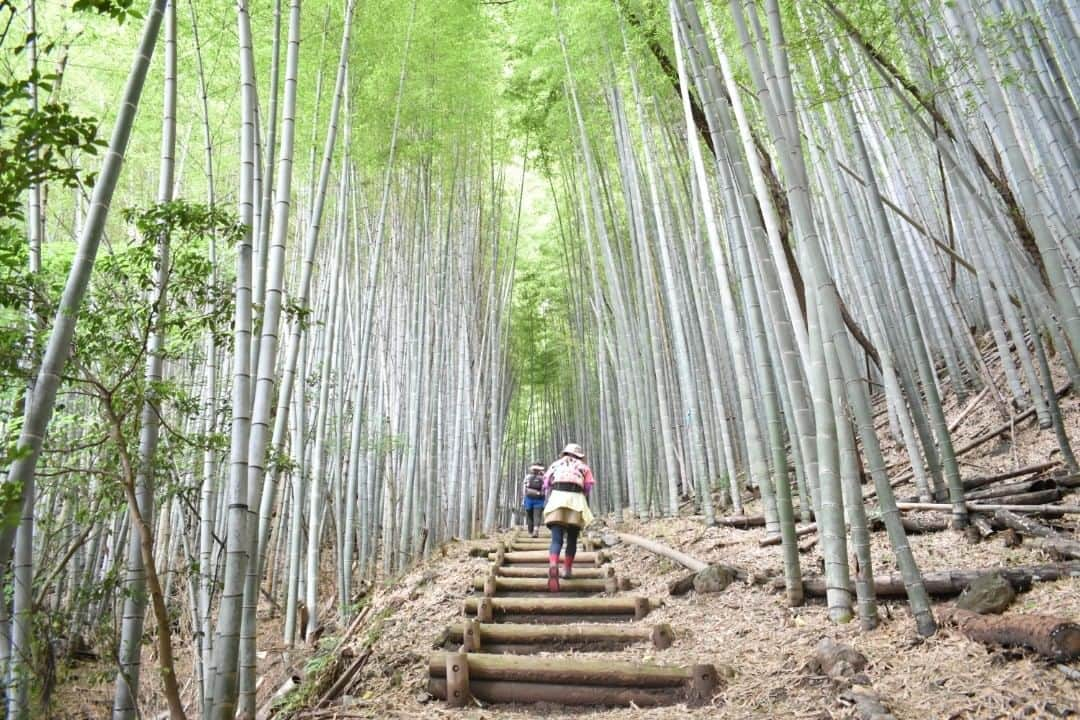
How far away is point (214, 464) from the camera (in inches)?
118

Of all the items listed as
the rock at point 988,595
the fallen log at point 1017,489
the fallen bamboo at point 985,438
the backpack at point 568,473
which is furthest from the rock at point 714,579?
the fallen bamboo at point 985,438

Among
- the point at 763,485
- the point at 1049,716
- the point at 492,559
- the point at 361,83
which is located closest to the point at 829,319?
the point at 1049,716

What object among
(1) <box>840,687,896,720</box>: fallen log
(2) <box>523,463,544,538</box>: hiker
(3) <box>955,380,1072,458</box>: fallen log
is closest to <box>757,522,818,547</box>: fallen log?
(3) <box>955,380,1072,458</box>: fallen log

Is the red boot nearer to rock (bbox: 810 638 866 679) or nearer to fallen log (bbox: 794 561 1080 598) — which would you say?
fallen log (bbox: 794 561 1080 598)

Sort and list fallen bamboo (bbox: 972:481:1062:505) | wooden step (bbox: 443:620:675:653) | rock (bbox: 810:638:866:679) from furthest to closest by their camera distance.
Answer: fallen bamboo (bbox: 972:481:1062:505), wooden step (bbox: 443:620:675:653), rock (bbox: 810:638:866:679)

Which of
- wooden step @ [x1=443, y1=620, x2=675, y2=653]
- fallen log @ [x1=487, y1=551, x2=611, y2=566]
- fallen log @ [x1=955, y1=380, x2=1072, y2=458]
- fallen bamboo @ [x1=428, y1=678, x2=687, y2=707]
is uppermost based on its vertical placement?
fallen log @ [x1=955, y1=380, x2=1072, y2=458]

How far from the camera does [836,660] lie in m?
1.88

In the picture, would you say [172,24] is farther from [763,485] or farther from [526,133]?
[526,133]

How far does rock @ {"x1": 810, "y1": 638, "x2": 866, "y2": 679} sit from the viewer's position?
5.98ft

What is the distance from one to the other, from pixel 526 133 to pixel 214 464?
20.6 ft

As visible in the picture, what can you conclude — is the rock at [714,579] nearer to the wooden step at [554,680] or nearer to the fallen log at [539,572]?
the fallen log at [539,572]

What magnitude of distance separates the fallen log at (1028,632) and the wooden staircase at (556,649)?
2.50ft

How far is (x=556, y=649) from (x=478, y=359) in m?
5.28

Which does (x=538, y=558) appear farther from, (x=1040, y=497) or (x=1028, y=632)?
(x=1028, y=632)
